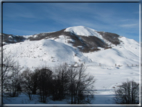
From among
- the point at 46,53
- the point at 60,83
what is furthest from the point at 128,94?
the point at 46,53

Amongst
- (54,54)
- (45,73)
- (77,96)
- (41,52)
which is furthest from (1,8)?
(41,52)

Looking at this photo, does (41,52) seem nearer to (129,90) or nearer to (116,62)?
(116,62)

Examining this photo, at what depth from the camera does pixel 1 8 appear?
3.43 m

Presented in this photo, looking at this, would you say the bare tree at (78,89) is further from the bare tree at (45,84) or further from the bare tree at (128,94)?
the bare tree at (128,94)

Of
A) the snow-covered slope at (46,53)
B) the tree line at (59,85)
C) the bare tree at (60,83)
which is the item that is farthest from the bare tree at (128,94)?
the snow-covered slope at (46,53)

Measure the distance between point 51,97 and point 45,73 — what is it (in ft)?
4.26

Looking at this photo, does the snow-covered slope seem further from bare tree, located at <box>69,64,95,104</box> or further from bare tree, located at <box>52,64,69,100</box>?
bare tree, located at <box>69,64,95,104</box>

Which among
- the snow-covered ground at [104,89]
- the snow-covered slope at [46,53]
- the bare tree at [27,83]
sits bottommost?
the snow-covered ground at [104,89]

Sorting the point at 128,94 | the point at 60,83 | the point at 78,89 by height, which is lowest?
the point at 128,94

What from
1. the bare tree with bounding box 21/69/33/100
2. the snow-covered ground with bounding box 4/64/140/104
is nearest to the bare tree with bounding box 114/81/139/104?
the snow-covered ground with bounding box 4/64/140/104

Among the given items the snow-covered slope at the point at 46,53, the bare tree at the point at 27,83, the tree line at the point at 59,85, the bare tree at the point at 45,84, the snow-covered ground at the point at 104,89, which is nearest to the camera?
the snow-covered ground at the point at 104,89

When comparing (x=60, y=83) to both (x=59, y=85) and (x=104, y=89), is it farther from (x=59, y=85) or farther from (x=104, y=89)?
(x=104, y=89)

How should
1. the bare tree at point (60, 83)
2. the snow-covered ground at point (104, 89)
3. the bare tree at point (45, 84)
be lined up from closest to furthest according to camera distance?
the snow-covered ground at point (104, 89) < the bare tree at point (45, 84) < the bare tree at point (60, 83)

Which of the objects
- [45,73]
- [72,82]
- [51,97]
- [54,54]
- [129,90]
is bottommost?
[51,97]
